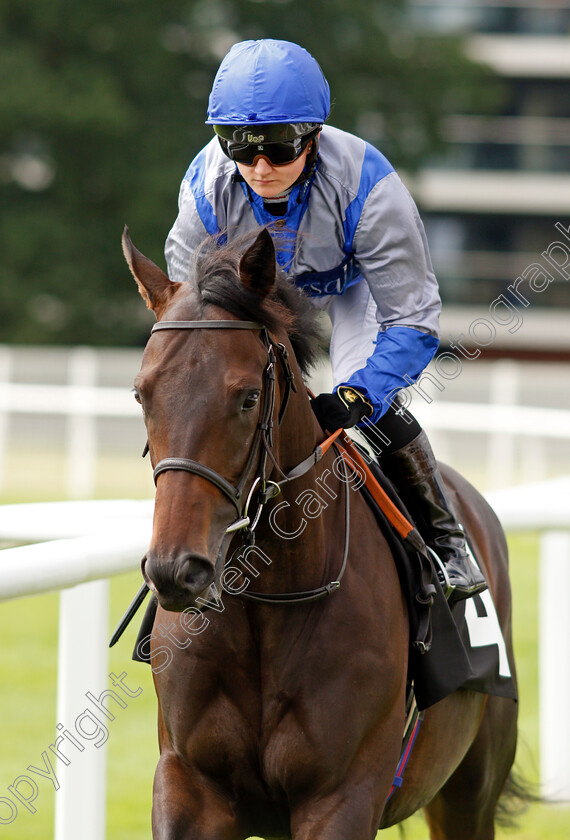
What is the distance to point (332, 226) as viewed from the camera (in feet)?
10.3

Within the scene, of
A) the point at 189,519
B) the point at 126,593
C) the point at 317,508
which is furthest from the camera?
the point at 126,593

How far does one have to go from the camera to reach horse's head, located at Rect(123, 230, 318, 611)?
2312mm

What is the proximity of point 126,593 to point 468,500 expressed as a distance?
567 centimetres

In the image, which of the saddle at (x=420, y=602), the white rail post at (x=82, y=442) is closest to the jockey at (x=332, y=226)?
the saddle at (x=420, y=602)

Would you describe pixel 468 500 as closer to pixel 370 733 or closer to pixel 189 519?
pixel 370 733

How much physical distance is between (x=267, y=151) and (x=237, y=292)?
54 cm

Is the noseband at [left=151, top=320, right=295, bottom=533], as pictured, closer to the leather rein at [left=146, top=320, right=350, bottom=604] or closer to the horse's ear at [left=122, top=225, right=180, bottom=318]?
the leather rein at [left=146, top=320, right=350, bottom=604]

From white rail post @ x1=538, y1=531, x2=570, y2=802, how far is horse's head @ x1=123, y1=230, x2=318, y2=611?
2986mm

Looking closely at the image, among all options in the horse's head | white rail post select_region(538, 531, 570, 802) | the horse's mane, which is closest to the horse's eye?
the horse's head

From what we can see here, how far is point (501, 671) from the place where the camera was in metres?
3.67

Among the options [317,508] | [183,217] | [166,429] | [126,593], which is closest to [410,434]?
[317,508]

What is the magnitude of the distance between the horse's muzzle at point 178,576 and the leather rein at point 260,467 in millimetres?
149

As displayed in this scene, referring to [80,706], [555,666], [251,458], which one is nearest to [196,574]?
[251,458]

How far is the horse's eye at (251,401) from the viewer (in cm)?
250
